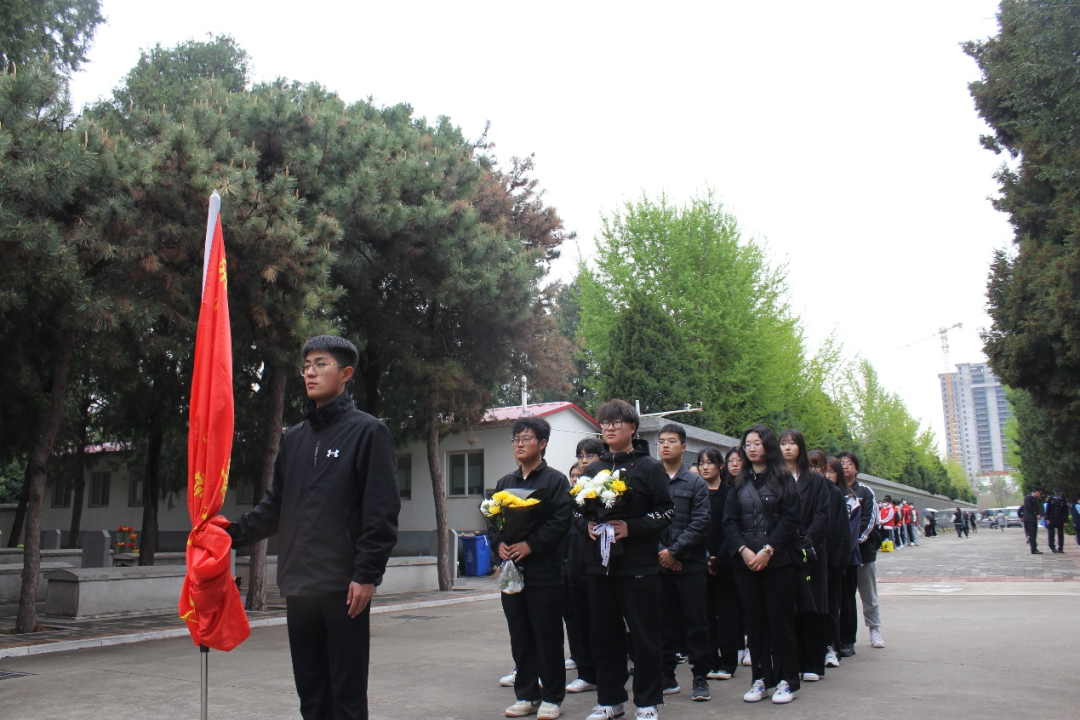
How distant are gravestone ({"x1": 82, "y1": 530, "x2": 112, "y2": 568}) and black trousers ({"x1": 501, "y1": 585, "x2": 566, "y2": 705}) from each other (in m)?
12.7

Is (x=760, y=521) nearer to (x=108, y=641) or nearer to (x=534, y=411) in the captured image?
(x=108, y=641)

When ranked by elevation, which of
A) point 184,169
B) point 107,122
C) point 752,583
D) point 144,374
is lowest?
point 752,583

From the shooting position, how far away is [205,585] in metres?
4.02

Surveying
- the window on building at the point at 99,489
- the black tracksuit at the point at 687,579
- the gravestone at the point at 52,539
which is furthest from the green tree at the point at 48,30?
the window on building at the point at 99,489

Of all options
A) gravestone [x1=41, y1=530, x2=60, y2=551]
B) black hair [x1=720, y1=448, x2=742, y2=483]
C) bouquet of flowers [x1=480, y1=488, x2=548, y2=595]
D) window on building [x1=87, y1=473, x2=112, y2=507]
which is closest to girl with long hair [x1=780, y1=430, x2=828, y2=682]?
black hair [x1=720, y1=448, x2=742, y2=483]

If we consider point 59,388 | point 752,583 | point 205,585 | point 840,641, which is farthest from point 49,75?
point 840,641

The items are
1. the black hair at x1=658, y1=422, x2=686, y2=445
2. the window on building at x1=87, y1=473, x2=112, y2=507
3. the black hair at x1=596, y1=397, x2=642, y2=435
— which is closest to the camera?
the black hair at x1=596, y1=397, x2=642, y2=435

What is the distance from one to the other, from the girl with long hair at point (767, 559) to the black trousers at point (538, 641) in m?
1.43

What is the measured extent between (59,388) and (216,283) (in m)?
8.18

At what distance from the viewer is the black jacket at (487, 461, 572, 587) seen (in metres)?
5.91

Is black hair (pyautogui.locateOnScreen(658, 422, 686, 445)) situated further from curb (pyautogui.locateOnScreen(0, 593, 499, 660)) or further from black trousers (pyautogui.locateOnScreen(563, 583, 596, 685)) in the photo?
curb (pyautogui.locateOnScreen(0, 593, 499, 660))

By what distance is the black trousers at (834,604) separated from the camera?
25.5 ft

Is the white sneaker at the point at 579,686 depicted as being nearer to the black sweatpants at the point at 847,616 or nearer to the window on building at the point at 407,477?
the black sweatpants at the point at 847,616

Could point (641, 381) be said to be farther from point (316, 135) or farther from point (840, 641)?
point (840, 641)
